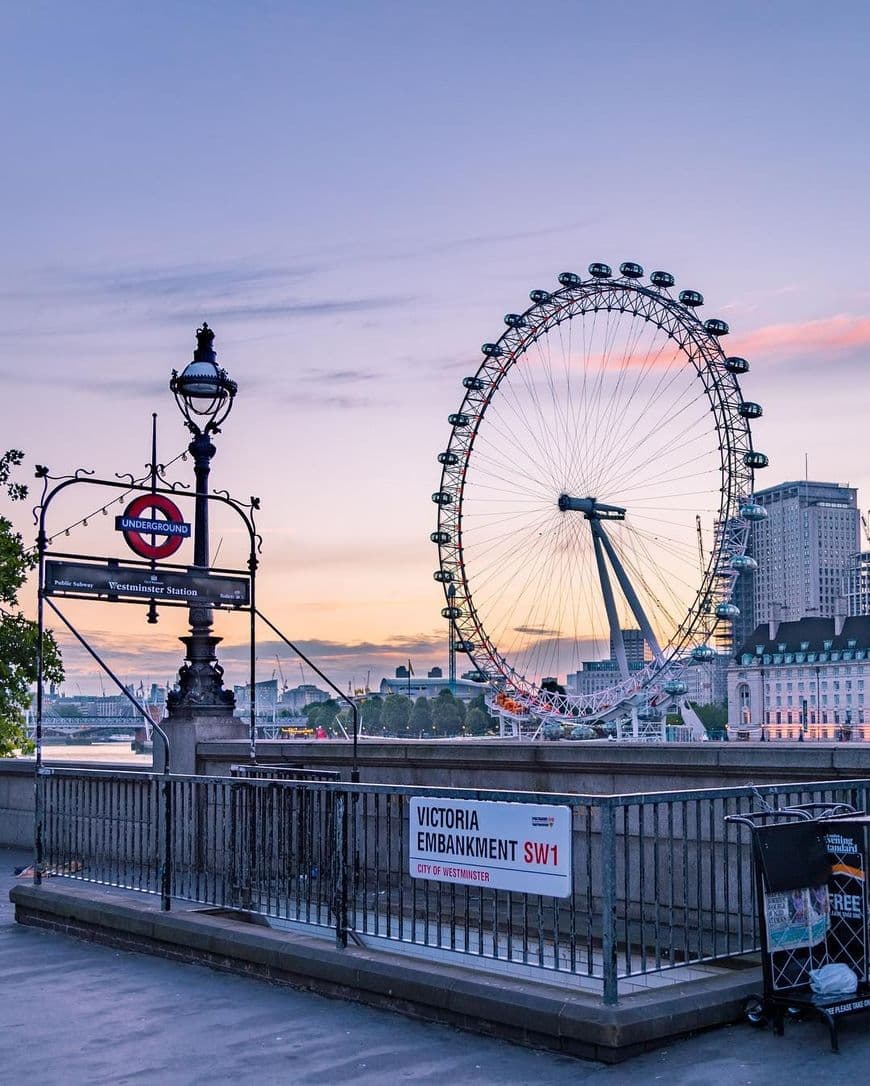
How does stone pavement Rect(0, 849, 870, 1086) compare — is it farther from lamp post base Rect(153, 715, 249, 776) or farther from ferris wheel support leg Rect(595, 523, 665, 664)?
ferris wheel support leg Rect(595, 523, 665, 664)

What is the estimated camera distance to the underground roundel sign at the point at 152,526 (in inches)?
702

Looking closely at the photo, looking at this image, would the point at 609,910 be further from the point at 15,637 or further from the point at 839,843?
the point at 15,637

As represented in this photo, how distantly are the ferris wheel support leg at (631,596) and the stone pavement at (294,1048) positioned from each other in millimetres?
52371

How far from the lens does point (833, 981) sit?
27.4ft

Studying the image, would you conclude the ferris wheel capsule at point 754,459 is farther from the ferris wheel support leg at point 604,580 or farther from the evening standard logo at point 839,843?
the evening standard logo at point 839,843

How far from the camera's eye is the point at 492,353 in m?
61.2

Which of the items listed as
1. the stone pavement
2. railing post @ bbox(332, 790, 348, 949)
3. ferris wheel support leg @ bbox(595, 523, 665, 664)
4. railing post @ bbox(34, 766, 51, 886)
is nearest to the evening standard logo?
the stone pavement

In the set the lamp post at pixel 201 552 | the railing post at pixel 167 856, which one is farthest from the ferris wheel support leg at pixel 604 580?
the railing post at pixel 167 856

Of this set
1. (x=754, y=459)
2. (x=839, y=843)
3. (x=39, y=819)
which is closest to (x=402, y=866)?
(x=839, y=843)

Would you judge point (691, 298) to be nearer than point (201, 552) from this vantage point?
No

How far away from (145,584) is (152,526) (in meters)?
0.97

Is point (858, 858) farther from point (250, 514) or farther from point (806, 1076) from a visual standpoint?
point (250, 514)

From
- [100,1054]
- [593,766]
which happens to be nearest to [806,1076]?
[100,1054]

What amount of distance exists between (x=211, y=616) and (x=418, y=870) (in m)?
11.1
